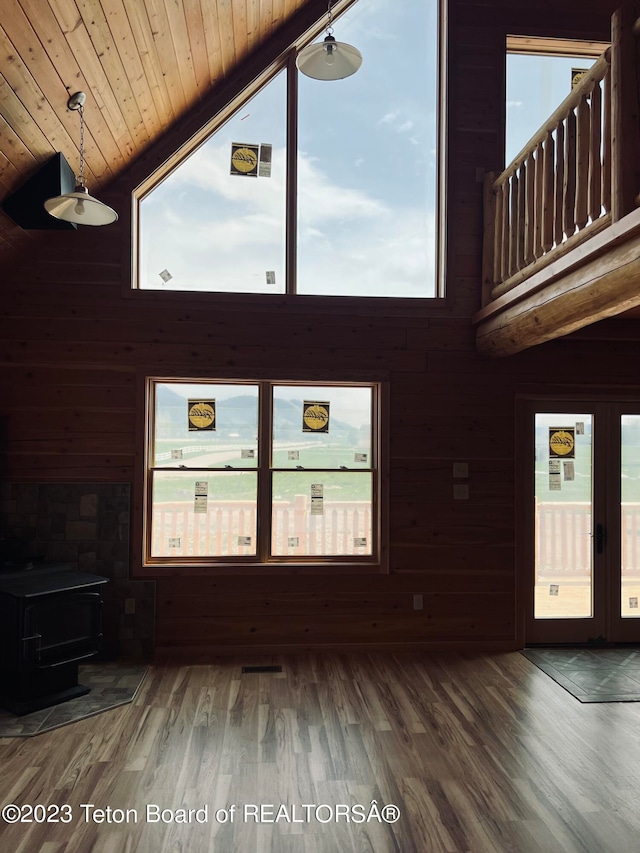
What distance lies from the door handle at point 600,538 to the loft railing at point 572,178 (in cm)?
209

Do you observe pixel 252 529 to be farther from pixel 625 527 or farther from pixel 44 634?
pixel 625 527

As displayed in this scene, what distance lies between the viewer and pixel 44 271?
15.4ft

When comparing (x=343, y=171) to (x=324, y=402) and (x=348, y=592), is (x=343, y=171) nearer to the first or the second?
(x=324, y=402)

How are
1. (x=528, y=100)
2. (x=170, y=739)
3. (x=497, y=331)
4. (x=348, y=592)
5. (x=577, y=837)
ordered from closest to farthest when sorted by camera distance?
(x=577, y=837) → (x=170, y=739) → (x=497, y=331) → (x=348, y=592) → (x=528, y=100)

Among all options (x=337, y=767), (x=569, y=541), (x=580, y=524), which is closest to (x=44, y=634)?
(x=337, y=767)

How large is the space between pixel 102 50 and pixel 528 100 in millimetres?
Result: 3492

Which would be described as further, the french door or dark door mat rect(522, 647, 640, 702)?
the french door

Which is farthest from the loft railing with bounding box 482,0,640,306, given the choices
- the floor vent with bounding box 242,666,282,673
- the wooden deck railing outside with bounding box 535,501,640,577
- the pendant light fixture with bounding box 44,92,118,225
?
the floor vent with bounding box 242,666,282,673

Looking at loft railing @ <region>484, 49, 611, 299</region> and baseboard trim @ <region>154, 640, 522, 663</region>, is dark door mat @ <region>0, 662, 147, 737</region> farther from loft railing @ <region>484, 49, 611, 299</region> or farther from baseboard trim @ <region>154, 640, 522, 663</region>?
loft railing @ <region>484, 49, 611, 299</region>

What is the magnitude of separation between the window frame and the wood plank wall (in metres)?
0.09

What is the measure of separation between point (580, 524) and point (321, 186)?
3.48 m

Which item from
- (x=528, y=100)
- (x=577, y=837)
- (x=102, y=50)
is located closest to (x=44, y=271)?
(x=102, y=50)

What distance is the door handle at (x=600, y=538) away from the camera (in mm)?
5078

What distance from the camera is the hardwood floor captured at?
254 centimetres
